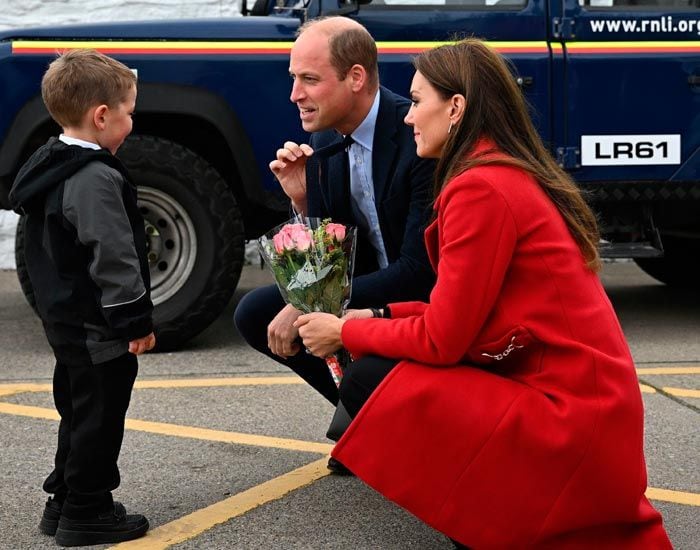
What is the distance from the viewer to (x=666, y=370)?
5.55 metres

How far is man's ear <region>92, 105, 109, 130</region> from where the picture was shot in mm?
3346

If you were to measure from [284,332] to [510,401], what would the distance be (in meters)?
0.91

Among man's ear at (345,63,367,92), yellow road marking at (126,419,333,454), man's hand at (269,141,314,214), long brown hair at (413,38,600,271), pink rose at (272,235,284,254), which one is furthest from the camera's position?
yellow road marking at (126,419,333,454)

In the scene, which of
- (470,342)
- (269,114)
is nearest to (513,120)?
(470,342)

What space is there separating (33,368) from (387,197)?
8.11 feet

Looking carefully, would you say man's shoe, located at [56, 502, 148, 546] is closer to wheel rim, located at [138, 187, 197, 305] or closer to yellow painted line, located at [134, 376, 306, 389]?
yellow painted line, located at [134, 376, 306, 389]

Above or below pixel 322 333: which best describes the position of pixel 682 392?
below

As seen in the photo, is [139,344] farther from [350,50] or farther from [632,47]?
[632,47]

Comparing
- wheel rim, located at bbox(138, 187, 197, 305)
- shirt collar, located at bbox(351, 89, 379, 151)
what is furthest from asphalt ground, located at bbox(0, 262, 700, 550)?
shirt collar, located at bbox(351, 89, 379, 151)

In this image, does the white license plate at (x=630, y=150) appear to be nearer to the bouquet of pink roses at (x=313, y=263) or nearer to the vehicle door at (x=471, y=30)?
the vehicle door at (x=471, y=30)

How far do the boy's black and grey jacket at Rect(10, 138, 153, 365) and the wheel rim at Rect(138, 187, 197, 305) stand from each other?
253 centimetres

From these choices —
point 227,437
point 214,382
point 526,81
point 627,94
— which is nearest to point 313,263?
point 227,437

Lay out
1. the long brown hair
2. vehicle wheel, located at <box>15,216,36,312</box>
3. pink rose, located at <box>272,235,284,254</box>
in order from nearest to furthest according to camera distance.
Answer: the long brown hair, pink rose, located at <box>272,235,284,254</box>, vehicle wheel, located at <box>15,216,36,312</box>

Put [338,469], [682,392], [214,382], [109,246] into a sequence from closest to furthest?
1. [109,246]
2. [338,469]
3. [682,392]
4. [214,382]
